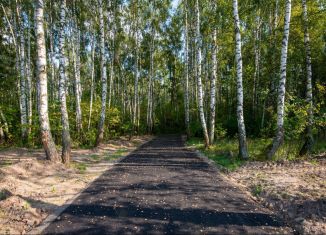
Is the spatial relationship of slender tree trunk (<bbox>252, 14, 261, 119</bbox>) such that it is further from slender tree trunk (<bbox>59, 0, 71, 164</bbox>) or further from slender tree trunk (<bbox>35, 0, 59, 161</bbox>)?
slender tree trunk (<bbox>35, 0, 59, 161</bbox>)

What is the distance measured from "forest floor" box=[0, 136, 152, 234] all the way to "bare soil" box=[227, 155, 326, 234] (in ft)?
14.6

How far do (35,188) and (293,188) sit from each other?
628cm

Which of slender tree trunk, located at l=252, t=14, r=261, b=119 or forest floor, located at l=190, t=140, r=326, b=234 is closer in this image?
forest floor, located at l=190, t=140, r=326, b=234

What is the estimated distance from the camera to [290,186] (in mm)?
6883

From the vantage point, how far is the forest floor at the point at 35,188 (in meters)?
5.17

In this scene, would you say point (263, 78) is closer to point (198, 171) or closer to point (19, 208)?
point (198, 171)

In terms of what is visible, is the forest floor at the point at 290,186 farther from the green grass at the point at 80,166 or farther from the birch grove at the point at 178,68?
the green grass at the point at 80,166

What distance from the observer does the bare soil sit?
507 cm

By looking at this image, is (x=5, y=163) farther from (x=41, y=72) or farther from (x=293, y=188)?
(x=293, y=188)

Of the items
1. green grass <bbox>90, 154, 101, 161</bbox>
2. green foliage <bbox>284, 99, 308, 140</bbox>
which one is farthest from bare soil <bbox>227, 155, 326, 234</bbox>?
green grass <bbox>90, 154, 101, 161</bbox>

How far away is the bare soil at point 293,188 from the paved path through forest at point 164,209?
1.22ft

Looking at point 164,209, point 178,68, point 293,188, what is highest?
point 178,68

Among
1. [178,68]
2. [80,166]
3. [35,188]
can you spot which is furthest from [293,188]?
[178,68]

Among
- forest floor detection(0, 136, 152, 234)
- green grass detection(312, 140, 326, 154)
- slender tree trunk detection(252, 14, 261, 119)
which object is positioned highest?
slender tree trunk detection(252, 14, 261, 119)
